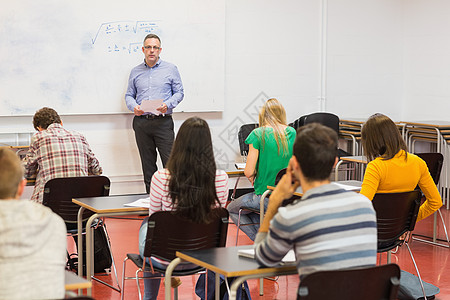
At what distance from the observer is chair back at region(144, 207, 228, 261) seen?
324cm

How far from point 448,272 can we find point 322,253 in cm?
303

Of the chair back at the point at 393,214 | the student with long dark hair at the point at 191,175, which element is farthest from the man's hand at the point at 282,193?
the chair back at the point at 393,214

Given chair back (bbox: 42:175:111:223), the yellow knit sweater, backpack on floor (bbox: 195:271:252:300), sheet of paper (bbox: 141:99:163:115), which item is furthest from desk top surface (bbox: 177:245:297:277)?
sheet of paper (bbox: 141:99:163:115)

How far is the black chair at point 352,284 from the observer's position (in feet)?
7.16

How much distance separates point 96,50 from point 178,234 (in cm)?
393

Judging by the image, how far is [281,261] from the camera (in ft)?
8.37

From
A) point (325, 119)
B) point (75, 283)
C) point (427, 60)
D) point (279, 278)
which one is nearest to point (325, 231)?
point (75, 283)

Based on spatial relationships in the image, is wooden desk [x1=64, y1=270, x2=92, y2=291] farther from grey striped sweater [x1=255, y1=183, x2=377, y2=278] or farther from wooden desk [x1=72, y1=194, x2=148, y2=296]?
wooden desk [x1=72, y1=194, x2=148, y2=296]

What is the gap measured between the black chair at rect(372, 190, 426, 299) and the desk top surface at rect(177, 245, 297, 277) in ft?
4.80

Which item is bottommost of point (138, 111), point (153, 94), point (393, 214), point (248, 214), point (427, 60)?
point (248, 214)

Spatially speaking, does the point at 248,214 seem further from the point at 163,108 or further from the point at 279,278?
the point at 163,108

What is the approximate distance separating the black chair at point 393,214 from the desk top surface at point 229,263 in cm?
146

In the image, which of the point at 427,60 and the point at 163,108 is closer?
the point at 163,108

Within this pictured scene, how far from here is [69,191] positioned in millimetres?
4363
